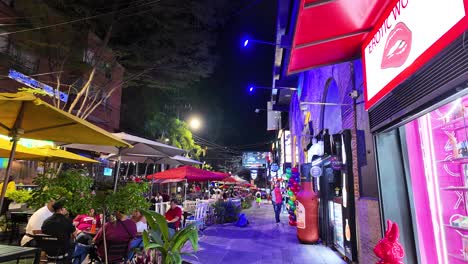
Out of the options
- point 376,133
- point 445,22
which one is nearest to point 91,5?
point 376,133

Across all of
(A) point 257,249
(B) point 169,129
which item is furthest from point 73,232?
(B) point 169,129

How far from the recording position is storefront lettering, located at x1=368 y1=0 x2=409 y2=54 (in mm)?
3162

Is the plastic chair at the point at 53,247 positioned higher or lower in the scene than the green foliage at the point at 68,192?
lower

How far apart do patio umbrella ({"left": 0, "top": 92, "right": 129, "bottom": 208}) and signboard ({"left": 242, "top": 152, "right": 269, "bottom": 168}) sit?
66.4 metres

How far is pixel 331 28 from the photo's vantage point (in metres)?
4.10

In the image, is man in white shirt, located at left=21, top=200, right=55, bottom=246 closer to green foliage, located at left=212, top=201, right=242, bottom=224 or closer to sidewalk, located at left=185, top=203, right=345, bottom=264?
sidewalk, located at left=185, top=203, right=345, bottom=264

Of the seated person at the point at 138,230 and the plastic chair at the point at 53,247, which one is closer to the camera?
the plastic chair at the point at 53,247

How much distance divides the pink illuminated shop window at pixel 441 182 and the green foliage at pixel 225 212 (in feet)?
36.9

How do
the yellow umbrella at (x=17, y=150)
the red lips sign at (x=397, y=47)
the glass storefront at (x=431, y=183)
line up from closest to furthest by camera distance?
1. the red lips sign at (x=397, y=47)
2. the glass storefront at (x=431, y=183)
3. the yellow umbrella at (x=17, y=150)

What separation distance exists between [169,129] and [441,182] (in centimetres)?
2298

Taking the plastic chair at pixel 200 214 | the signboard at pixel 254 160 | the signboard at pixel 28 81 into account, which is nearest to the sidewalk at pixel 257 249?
the plastic chair at pixel 200 214

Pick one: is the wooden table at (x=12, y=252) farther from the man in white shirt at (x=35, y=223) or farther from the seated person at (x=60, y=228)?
the man in white shirt at (x=35, y=223)

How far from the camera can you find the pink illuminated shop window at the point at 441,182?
3.54m

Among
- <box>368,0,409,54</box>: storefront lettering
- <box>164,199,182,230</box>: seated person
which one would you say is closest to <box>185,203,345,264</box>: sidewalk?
<box>164,199,182,230</box>: seated person
